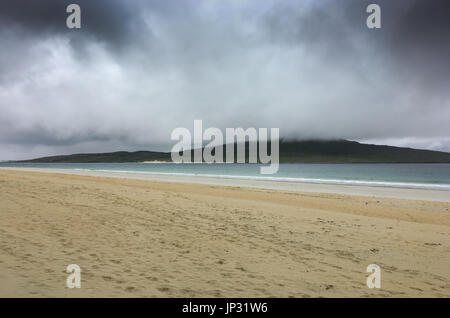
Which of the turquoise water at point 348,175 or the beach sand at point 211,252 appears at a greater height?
the beach sand at point 211,252

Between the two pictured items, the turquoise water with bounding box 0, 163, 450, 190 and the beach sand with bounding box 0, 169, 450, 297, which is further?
the turquoise water with bounding box 0, 163, 450, 190

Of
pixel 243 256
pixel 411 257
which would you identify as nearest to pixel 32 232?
pixel 243 256

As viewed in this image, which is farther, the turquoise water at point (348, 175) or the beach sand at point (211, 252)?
the turquoise water at point (348, 175)

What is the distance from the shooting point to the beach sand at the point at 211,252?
5254mm

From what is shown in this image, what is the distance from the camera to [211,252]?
24.4 feet

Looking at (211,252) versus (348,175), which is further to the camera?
(348,175)

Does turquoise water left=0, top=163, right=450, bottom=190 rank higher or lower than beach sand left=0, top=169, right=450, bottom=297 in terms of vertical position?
lower

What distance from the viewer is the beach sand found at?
207 inches

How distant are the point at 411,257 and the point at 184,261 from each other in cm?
598

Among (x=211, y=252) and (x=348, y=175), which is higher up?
(x=211, y=252)
